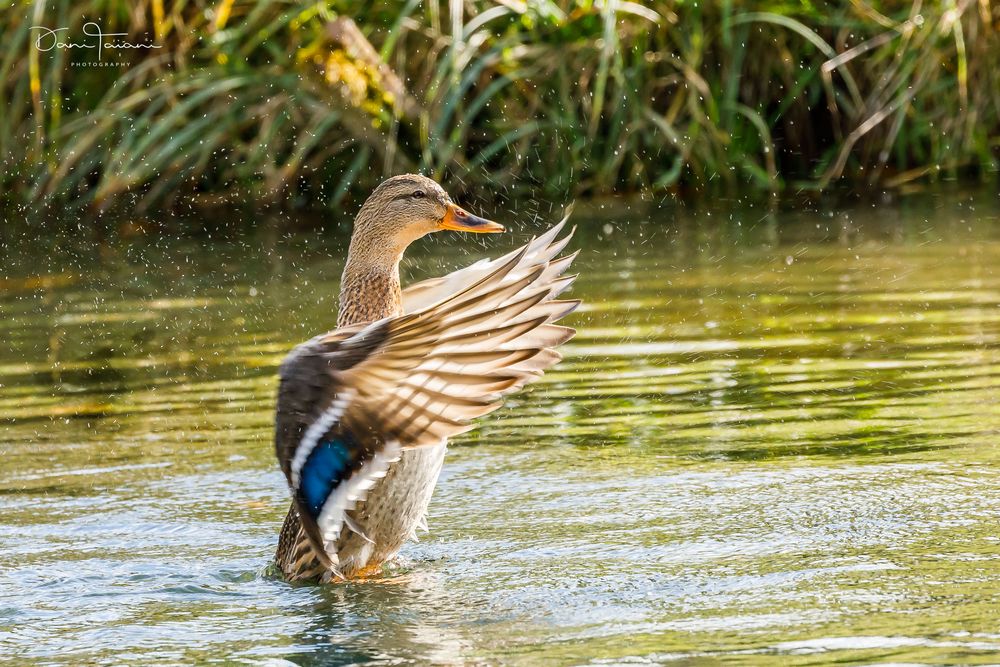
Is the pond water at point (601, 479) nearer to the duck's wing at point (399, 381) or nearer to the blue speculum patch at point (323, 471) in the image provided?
the blue speculum patch at point (323, 471)

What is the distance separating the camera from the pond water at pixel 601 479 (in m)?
3.46

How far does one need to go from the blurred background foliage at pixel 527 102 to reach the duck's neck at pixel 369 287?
5028 mm

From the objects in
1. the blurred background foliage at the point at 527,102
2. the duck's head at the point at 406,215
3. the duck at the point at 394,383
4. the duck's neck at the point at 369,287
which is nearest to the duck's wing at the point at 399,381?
the duck at the point at 394,383

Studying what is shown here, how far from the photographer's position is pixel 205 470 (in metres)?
5.08

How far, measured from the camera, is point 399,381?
3.60 metres

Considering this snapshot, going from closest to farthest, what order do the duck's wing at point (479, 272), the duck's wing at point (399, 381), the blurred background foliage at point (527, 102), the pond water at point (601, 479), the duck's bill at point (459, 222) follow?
1. the pond water at point (601, 479)
2. the duck's wing at point (399, 381)
3. the duck's wing at point (479, 272)
4. the duck's bill at point (459, 222)
5. the blurred background foliage at point (527, 102)

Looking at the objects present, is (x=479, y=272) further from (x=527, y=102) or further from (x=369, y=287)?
(x=527, y=102)

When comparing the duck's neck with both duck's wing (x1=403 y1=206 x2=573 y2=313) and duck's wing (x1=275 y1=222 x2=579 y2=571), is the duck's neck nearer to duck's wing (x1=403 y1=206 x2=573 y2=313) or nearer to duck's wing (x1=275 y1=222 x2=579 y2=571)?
duck's wing (x1=403 y1=206 x2=573 y2=313)

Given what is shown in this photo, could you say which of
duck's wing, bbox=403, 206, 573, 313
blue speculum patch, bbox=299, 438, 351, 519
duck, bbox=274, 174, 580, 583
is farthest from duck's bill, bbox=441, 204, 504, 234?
blue speculum patch, bbox=299, 438, 351, 519

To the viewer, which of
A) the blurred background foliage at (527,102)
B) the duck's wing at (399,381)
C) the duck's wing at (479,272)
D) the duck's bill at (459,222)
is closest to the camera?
Result: the duck's wing at (399,381)

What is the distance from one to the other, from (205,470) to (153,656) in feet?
5.45

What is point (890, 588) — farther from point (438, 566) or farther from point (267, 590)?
point (267, 590)

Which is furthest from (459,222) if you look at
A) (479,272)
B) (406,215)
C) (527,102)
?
(527,102)

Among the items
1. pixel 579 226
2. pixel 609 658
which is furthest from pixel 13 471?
pixel 579 226
